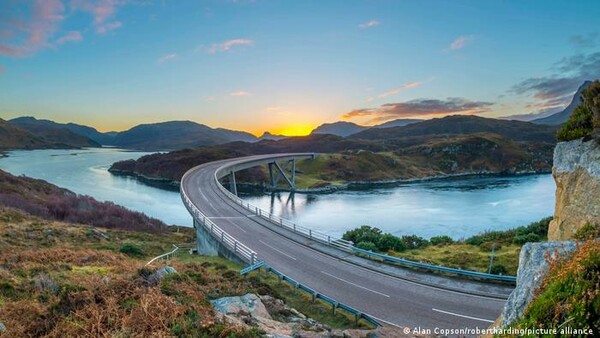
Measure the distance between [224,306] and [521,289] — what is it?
7.70 meters

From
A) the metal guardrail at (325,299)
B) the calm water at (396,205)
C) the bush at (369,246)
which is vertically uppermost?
the metal guardrail at (325,299)

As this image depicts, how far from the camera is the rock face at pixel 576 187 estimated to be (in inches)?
388

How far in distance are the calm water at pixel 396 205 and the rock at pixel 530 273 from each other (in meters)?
42.4

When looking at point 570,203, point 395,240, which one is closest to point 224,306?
point 570,203

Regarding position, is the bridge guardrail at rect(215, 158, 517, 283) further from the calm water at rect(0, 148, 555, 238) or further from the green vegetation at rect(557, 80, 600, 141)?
the calm water at rect(0, 148, 555, 238)

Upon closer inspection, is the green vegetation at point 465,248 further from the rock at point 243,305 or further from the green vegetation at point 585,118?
the rock at point 243,305

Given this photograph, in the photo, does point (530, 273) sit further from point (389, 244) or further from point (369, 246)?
point (389, 244)

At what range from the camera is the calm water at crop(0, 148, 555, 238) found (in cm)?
5369

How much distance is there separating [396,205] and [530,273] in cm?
6642

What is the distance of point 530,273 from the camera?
22.6 feet

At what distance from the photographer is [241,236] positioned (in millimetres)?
31344

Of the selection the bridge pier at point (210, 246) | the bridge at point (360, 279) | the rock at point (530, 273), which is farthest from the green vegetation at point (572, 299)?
the bridge pier at point (210, 246)

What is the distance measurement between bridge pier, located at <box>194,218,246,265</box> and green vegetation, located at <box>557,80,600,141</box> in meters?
19.8

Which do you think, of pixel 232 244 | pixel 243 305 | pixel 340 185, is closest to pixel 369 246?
pixel 232 244
